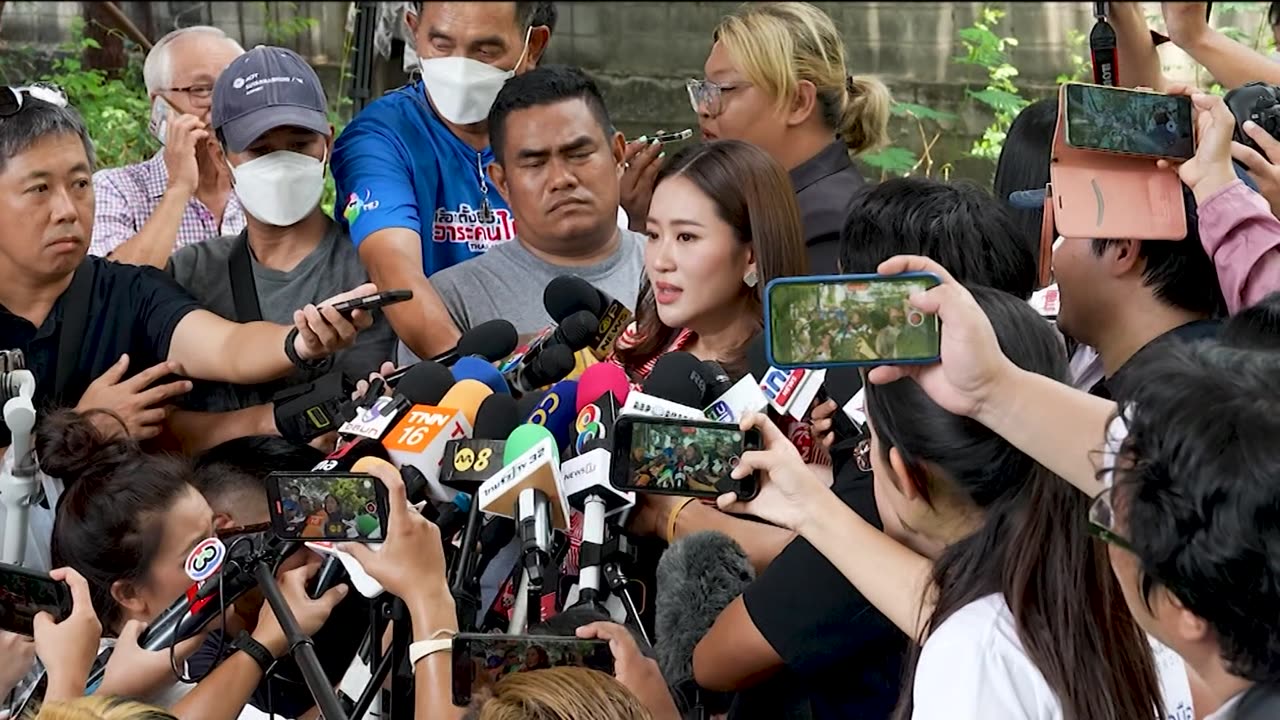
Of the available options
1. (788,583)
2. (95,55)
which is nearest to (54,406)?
(788,583)

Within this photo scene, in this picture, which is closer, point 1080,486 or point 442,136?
point 1080,486

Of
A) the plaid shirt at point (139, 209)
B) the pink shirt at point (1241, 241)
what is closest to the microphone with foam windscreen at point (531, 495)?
the pink shirt at point (1241, 241)

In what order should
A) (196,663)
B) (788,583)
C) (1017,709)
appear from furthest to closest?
1. (196,663)
2. (788,583)
3. (1017,709)

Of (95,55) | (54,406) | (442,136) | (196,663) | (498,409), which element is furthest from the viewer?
(95,55)

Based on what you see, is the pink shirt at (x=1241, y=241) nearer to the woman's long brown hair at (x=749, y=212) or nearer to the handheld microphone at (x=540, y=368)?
the woman's long brown hair at (x=749, y=212)

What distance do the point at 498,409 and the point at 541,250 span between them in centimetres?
123

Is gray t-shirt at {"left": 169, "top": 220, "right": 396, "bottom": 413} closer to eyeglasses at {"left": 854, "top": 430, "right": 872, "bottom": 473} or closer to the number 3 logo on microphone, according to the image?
the number 3 logo on microphone

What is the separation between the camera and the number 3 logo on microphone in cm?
294

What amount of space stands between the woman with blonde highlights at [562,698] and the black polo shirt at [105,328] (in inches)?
81.1

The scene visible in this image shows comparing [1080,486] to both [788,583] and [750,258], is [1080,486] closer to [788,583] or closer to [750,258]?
[788,583]

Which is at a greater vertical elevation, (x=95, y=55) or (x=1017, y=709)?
(x=95, y=55)

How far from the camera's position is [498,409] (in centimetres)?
291

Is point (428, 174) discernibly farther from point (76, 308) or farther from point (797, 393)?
point (797, 393)

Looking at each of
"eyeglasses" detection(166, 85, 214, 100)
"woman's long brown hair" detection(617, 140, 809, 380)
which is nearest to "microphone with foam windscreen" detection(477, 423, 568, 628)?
"woman's long brown hair" detection(617, 140, 809, 380)
